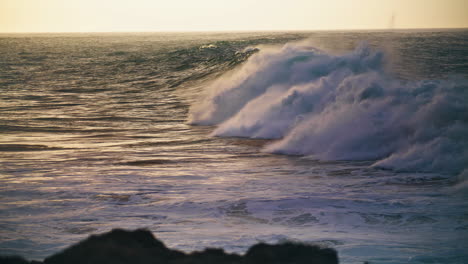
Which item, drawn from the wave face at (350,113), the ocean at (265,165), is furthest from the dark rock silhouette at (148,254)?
the wave face at (350,113)

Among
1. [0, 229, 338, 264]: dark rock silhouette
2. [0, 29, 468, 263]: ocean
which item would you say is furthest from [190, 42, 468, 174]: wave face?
[0, 229, 338, 264]: dark rock silhouette

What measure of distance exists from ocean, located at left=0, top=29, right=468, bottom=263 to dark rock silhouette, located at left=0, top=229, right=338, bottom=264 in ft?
1.45

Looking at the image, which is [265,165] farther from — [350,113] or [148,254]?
[148,254]

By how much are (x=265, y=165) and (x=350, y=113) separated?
288cm

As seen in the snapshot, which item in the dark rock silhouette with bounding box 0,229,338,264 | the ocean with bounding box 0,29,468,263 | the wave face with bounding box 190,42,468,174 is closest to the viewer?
the dark rock silhouette with bounding box 0,229,338,264

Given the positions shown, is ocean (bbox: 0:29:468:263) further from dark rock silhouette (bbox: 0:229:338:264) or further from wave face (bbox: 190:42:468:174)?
dark rock silhouette (bbox: 0:229:338:264)

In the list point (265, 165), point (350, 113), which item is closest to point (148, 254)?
point (265, 165)

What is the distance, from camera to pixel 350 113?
10.2 meters

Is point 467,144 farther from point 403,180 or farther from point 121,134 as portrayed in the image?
point 121,134

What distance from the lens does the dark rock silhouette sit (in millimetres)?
3594

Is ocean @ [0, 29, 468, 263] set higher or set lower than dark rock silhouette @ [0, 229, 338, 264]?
lower

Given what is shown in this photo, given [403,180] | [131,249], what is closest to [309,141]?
[403,180]

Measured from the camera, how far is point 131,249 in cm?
376

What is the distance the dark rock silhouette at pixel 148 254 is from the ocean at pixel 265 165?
0.44 meters
